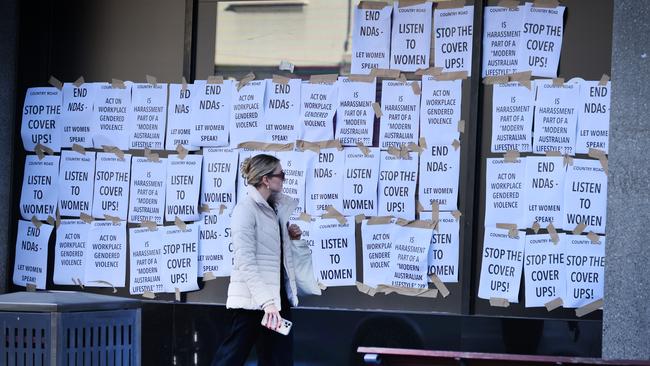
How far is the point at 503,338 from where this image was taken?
8.30 meters

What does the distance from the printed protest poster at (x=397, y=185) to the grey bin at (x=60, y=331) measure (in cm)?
342

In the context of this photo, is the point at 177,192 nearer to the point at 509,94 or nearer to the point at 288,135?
the point at 288,135

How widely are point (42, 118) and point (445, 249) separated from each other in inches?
138

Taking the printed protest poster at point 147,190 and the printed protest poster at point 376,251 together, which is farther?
the printed protest poster at point 147,190

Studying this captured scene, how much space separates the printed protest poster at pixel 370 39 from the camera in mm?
8703

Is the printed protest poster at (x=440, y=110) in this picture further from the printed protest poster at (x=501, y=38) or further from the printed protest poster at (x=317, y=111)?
the printed protest poster at (x=317, y=111)

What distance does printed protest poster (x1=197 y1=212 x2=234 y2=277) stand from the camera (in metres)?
8.95

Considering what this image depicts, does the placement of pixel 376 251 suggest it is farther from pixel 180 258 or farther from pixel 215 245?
pixel 180 258

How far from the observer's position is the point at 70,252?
937 cm

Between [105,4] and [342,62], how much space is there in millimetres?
2083

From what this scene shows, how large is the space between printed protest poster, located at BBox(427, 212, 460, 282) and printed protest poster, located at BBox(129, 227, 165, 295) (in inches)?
86.5

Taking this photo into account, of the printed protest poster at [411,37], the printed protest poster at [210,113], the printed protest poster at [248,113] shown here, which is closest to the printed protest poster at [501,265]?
the printed protest poster at [411,37]

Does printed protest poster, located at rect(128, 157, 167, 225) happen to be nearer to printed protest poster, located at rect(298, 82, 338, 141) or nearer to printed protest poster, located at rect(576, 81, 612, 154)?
printed protest poster, located at rect(298, 82, 338, 141)

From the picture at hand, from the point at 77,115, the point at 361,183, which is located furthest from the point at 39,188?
the point at 361,183
